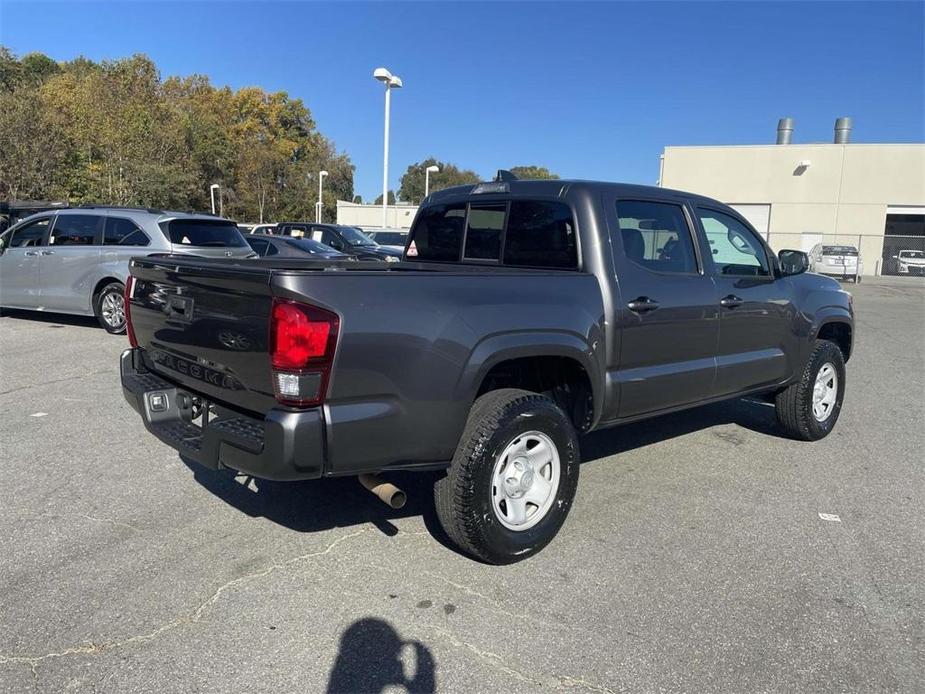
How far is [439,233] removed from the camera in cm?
483

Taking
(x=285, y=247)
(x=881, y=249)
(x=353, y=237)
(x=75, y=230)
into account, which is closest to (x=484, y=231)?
(x=75, y=230)

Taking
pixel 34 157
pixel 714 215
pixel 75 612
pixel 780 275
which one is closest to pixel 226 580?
pixel 75 612

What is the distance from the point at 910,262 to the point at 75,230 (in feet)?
118

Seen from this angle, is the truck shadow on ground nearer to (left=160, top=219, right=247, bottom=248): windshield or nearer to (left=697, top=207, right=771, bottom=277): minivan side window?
(left=697, top=207, right=771, bottom=277): minivan side window

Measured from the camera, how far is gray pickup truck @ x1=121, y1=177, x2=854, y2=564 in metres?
2.78

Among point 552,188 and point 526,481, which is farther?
point 552,188

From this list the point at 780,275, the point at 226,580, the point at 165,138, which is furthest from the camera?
the point at 165,138

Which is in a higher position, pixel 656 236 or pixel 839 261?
pixel 839 261

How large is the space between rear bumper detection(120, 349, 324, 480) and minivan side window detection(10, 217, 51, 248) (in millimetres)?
8321

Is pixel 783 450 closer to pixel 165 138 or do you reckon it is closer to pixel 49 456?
pixel 49 456

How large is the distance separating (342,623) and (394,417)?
90cm

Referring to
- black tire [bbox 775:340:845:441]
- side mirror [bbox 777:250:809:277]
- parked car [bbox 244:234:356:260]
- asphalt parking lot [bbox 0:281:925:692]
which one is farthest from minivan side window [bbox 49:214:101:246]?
black tire [bbox 775:340:845:441]

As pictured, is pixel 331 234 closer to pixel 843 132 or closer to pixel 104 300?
pixel 104 300

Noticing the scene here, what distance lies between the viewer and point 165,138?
3688 centimetres
